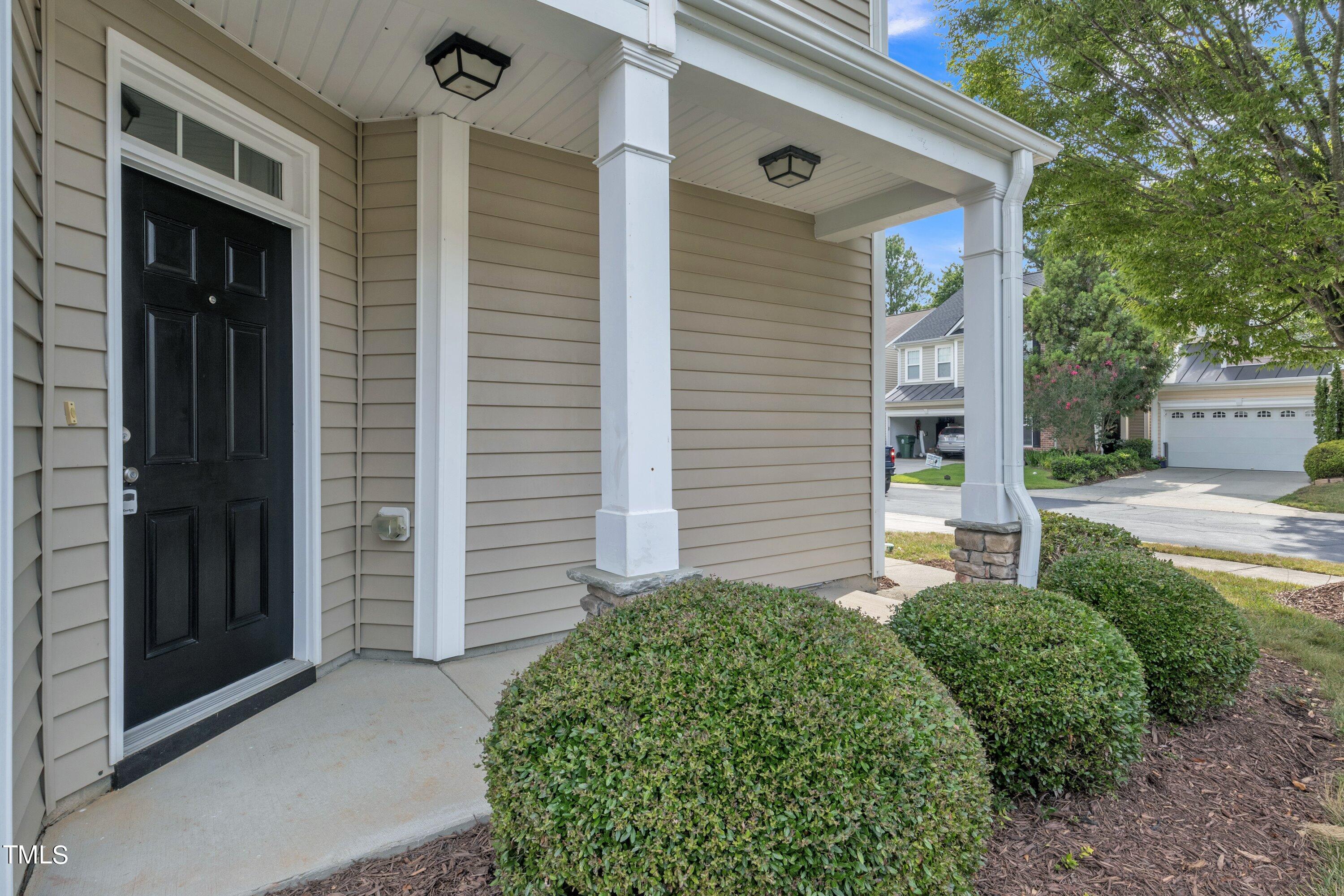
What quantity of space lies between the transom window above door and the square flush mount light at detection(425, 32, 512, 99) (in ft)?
2.75

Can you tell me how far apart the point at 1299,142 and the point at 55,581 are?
6.86 m

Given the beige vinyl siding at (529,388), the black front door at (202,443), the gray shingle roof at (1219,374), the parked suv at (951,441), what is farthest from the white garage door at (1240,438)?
the black front door at (202,443)

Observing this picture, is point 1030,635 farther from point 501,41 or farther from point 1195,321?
point 1195,321

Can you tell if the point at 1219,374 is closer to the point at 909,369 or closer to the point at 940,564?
the point at 909,369

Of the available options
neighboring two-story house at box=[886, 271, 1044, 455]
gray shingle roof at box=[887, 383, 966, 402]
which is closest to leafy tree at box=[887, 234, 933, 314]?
neighboring two-story house at box=[886, 271, 1044, 455]

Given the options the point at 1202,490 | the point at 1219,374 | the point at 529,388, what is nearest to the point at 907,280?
the point at 1219,374

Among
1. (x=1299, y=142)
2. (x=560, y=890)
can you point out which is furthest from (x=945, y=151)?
(x=560, y=890)

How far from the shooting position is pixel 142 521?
232 centimetres

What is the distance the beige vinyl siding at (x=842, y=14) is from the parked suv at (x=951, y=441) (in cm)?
1620

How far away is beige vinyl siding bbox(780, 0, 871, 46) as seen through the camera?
3775mm

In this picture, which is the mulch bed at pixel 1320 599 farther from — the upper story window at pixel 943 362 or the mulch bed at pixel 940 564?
the upper story window at pixel 943 362

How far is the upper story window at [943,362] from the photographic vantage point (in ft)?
A: 66.9

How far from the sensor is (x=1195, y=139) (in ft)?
14.3

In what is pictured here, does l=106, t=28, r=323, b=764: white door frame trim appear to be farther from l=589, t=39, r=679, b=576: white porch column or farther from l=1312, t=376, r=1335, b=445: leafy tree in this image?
l=1312, t=376, r=1335, b=445: leafy tree
